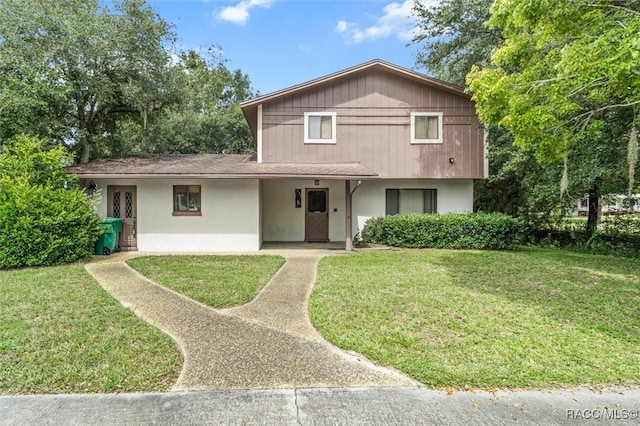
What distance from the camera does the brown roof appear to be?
9680mm

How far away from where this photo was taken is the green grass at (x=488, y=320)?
316 centimetres

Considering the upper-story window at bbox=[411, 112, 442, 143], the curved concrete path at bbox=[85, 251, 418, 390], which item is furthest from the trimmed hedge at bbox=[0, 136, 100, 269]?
the upper-story window at bbox=[411, 112, 442, 143]

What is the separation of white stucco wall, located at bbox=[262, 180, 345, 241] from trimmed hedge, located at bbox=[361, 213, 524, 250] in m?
2.47

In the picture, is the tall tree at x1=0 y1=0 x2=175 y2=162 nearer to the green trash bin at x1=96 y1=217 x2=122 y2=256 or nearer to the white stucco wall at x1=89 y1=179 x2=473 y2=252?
the white stucco wall at x1=89 y1=179 x2=473 y2=252

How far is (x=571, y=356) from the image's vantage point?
135 inches

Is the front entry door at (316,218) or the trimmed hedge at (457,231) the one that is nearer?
the trimmed hedge at (457,231)

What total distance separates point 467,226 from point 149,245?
405 inches

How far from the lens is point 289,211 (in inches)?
501

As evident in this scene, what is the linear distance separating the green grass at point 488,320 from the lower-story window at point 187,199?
520 cm

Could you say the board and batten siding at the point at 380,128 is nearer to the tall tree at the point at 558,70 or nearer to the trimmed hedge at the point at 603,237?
the tall tree at the point at 558,70

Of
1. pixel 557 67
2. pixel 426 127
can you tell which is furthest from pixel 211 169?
pixel 557 67

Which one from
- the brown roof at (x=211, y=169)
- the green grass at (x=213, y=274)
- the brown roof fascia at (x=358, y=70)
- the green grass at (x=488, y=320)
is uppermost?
the brown roof fascia at (x=358, y=70)

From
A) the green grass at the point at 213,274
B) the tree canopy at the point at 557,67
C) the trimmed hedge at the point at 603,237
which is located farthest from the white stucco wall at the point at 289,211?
the trimmed hedge at the point at 603,237

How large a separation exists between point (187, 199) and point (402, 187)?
305 inches
